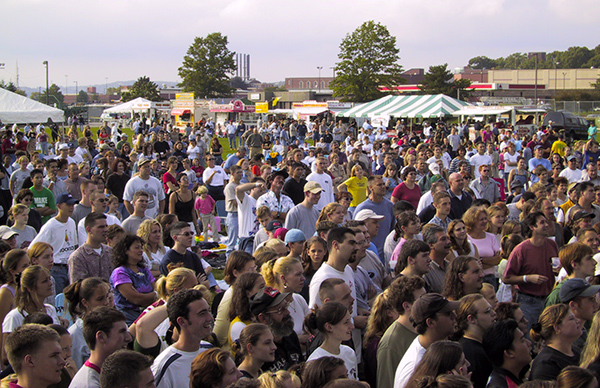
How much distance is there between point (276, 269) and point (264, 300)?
2.13ft

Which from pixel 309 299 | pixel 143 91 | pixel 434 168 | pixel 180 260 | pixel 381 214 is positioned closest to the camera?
pixel 309 299

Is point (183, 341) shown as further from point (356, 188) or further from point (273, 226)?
point (356, 188)

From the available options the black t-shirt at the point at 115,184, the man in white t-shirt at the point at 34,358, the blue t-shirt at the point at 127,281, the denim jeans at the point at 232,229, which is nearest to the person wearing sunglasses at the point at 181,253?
the blue t-shirt at the point at 127,281

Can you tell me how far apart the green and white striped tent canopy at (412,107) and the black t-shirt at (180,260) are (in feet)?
85.1

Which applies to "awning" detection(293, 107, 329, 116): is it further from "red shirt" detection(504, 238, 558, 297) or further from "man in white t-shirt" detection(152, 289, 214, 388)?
"man in white t-shirt" detection(152, 289, 214, 388)

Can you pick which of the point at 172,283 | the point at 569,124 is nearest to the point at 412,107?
the point at 569,124

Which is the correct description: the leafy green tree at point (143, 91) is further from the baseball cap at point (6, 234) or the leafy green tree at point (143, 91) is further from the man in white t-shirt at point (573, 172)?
the baseball cap at point (6, 234)

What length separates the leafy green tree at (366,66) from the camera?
2501 inches

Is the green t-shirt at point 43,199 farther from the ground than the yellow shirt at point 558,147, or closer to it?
closer to it

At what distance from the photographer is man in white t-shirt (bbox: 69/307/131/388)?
346cm

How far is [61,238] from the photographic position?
252 inches

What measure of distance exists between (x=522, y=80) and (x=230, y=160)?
96702 millimetres

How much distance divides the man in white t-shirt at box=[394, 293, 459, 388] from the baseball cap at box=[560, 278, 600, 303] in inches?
49.2

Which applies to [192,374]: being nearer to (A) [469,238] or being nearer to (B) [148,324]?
(B) [148,324]
